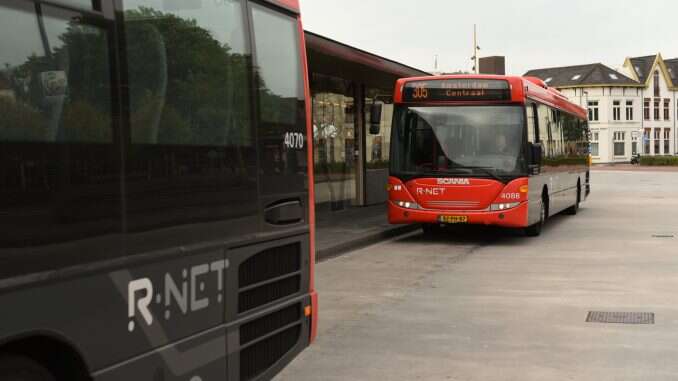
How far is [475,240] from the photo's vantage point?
16891 mm

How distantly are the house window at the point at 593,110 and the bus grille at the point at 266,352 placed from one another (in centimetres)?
9814

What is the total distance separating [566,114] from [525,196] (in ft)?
24.8

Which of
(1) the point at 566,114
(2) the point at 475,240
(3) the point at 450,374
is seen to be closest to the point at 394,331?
(3) the point at 450,374

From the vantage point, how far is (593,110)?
100 metres

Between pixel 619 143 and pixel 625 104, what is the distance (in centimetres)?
434

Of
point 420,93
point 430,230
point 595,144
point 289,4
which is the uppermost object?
point 289,4

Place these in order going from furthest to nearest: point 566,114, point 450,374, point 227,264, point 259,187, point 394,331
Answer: point 566,114
point 394,331
point 450,374
point 259,187
point 227,264

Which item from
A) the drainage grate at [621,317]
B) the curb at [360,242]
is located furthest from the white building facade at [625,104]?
the drainage grate at [621,317]

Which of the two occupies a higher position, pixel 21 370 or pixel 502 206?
pixel 21 370

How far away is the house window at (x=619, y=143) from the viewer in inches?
3939

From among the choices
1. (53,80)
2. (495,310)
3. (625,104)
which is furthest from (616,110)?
(53,80)

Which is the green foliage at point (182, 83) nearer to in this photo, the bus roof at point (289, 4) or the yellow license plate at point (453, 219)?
the bus roof at point (289, 4)

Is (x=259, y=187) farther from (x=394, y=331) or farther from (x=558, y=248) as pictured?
(x=558, y=248)

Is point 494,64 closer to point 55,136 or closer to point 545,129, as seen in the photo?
point 545,129
